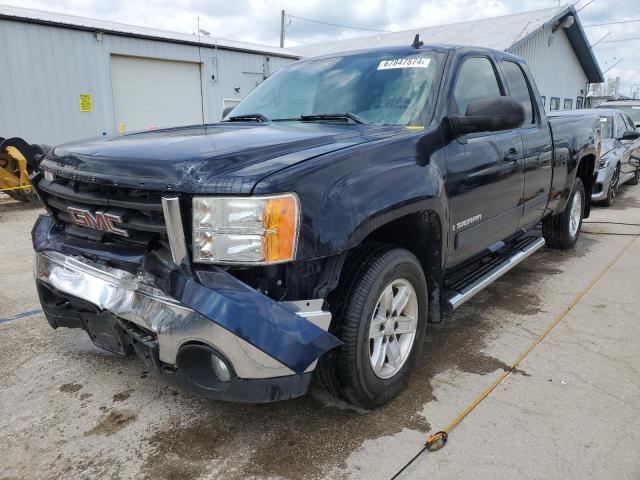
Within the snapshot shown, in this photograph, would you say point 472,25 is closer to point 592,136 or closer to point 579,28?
point 579,28

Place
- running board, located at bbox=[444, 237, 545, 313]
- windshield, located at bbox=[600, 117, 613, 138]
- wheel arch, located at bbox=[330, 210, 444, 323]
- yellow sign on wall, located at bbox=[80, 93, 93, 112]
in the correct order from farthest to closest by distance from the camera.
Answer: yellow sign on wall, located at bbox=[80, 93, 93, 112] → windshield, located at bbox=[600, 117, 613, 138] → running board, located at bbox=[444, 237, 545, 313] → wheel arch, located at bbox=[330, 210, 444, 323]

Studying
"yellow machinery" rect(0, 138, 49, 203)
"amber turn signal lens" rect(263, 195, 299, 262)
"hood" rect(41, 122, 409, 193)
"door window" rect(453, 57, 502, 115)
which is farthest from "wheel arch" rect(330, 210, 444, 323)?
"yellow machinery" rect(0, 138, 49, 203)

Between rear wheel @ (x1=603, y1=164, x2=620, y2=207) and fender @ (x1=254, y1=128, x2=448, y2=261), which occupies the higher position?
fender @ (x1=254, y1=128, x2=448, y2=261)

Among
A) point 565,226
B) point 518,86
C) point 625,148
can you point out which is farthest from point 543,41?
point 518,86

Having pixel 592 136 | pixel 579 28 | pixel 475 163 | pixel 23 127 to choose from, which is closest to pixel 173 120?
pixel 23 127

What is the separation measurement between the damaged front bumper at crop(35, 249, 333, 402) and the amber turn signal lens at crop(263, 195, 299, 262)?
17 centimetres

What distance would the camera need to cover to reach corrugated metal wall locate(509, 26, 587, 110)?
67.5 feet

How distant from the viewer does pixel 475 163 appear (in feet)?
10.6

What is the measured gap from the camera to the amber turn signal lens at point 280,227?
199cm

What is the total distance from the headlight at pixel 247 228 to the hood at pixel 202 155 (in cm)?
7

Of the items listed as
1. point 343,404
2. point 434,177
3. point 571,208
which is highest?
point 434,177

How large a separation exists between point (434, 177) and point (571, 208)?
11.3ft

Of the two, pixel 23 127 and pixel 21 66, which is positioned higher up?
pixel 21 66

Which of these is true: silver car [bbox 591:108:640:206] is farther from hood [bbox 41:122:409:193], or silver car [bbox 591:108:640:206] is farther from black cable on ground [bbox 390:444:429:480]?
black cable on ground [bbox 390:444:429:480]
